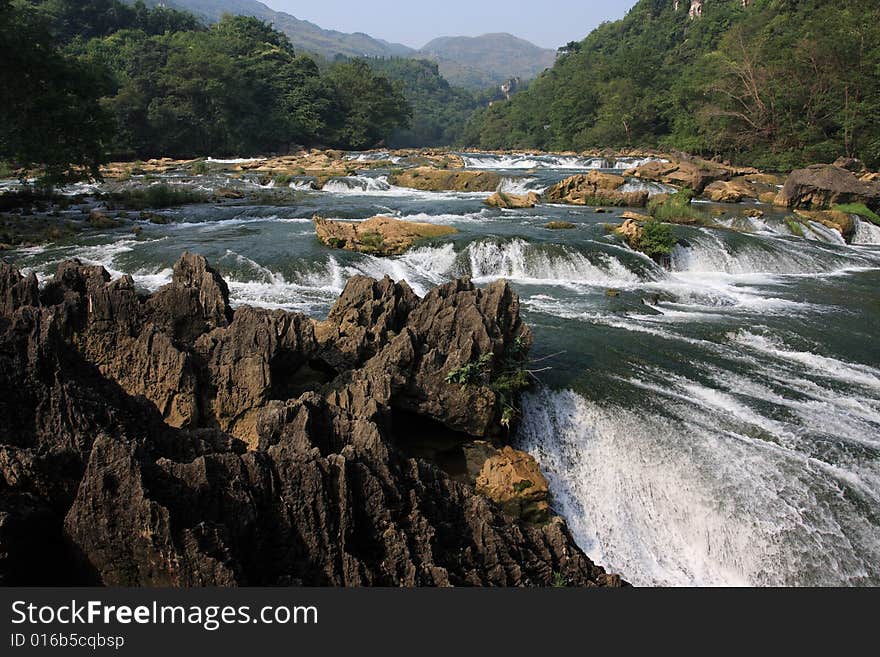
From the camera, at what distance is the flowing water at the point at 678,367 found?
6652 millimetres

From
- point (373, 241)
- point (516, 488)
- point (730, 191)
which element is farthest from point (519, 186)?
point (516, 488)

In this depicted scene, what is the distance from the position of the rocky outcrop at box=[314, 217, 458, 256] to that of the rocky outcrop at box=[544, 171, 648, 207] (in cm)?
1052

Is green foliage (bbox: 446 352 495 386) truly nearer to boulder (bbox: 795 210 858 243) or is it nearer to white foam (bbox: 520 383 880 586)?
white foam (bbox: 520 383 880 586)

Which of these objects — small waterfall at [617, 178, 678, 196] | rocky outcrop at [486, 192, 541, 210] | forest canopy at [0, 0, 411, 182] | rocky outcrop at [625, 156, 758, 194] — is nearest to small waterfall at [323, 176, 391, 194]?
rocky outcrop at [486, 192, 541, 210]

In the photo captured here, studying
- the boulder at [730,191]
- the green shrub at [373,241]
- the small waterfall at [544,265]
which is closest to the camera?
the small waterfall at [544,265]

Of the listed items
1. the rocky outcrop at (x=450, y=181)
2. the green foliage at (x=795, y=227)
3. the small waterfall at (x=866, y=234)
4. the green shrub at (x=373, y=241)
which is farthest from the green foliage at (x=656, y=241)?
the rocky outcrop at (x=450, y=181)

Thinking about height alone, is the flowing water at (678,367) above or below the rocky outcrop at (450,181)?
below

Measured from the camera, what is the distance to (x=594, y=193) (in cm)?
2656

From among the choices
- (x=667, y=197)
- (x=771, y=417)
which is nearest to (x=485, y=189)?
(x=667, y=197)

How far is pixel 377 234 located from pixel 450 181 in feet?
50.5

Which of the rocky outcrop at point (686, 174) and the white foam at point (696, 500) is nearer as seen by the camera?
the white foam at point (696, 500)

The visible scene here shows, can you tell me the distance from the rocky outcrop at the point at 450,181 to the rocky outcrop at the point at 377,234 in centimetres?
1333

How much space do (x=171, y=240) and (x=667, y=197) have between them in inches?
769

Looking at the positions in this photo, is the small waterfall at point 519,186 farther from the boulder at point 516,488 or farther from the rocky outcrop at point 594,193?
the boulder at point 516,488
